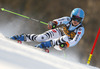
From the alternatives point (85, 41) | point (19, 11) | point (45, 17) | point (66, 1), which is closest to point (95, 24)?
point (85, 41)

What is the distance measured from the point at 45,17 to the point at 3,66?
17.8ft

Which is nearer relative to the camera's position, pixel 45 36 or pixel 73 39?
pixel 73 39

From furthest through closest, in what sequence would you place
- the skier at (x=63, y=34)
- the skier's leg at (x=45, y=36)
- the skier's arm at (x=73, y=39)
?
the skier's leg at (x=45, y=36) → the skier at (x=63, y=34) → the skier's arm at (x=73, y=39)

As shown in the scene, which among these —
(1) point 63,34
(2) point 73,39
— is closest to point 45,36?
(1) point 63,34

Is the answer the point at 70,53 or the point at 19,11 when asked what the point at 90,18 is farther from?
the point at 19,11

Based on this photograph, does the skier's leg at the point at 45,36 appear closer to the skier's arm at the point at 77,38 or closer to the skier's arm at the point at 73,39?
the skier's arm at the point at 73,39

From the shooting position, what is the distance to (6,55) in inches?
52.6

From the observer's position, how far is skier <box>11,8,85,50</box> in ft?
10.2

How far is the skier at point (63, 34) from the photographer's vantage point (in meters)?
3.09

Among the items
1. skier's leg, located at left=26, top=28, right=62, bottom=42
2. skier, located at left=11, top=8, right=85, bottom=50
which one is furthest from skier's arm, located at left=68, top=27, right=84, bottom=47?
skier's leg, located at left=26, top=28, right=62, bottom=42

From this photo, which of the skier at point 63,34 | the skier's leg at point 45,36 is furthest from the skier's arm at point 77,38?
the skier's leg at point 45,36

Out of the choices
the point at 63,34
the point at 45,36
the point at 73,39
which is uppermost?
the point at 63,34

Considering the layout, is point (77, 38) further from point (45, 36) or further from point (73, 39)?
point (45, 36)

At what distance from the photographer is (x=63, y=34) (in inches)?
137
